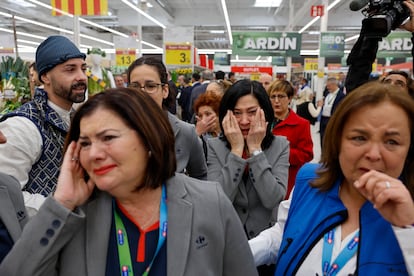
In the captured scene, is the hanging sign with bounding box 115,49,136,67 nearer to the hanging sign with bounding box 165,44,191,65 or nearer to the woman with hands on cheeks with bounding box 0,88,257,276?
the hanging sign with bounding box 165,44,191,65

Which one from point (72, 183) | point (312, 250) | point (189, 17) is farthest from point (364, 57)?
point (189, 17)

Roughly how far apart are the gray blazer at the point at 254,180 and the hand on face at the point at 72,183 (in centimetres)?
80

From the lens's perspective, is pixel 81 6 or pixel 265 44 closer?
pixel 81 6

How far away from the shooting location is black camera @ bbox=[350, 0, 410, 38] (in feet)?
6.68

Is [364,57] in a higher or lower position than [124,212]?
higher

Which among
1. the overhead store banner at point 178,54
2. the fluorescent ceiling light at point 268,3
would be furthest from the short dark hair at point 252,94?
the fluorescent ceiling light at point 268,3

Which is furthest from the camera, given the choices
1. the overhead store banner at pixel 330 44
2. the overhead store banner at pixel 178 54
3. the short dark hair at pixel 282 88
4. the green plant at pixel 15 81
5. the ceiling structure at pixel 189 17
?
the ceiling structure at pixel 189 17

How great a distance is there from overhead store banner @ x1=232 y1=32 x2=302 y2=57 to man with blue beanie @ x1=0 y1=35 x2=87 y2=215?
8.74m

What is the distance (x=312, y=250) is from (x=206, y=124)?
6.19 ft

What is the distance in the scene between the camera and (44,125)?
6.17ft

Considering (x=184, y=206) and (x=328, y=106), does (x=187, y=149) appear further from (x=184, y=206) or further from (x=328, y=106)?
(x=328, y=106)

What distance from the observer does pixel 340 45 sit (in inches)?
401

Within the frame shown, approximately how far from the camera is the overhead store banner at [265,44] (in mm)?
10414

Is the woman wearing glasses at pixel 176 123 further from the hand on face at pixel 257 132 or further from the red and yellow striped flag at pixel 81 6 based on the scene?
the red and yellow striped flag at pixel 81 6
